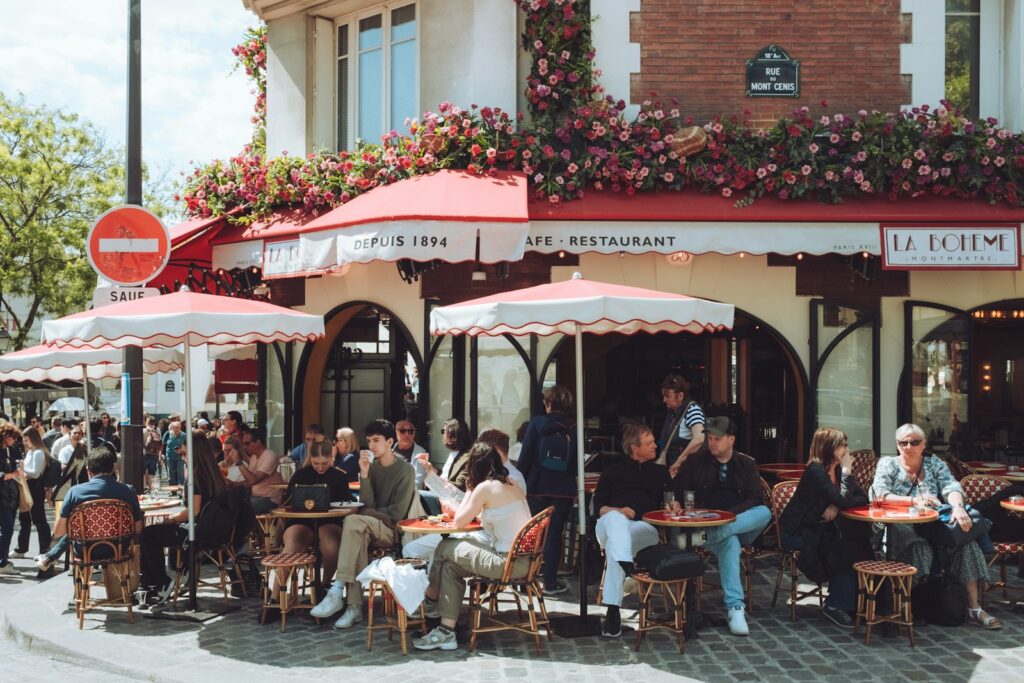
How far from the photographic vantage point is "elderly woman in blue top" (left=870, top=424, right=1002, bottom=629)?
23.9ft

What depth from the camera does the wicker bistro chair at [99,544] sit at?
759cm

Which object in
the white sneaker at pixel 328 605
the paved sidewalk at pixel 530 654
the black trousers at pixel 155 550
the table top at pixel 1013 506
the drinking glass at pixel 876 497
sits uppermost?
the drinking glass at pixel 876 497

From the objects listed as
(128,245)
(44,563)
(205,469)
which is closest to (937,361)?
(205,469)

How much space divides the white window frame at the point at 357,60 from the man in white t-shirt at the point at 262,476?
14.5 ft

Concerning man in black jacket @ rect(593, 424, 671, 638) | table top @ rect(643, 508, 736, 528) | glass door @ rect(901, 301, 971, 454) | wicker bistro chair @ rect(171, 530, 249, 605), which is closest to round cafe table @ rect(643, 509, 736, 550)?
table top @ rect(643, 508, 736, 528)

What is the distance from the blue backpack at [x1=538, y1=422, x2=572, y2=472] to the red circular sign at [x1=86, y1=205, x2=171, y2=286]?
362 cm

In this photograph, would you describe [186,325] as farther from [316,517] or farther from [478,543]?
[478,543]

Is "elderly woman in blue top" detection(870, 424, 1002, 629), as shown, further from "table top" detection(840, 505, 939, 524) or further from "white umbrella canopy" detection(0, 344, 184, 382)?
"white umbrella canopy" detection(0, 344, 184, 382)

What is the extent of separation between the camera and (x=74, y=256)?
88.0ft

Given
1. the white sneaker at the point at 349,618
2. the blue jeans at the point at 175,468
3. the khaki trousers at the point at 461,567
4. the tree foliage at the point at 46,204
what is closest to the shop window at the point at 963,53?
the khaki trousers at the point at 461,567

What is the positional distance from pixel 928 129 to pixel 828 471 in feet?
15.4

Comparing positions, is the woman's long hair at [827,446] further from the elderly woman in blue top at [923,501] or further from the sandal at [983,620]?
the sandal at [983,620]

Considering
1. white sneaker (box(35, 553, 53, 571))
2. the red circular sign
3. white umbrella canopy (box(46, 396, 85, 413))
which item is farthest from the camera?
white umbrella canopy (box(46, 396, 85, 413))

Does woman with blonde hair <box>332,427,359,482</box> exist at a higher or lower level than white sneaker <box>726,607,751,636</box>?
higher
